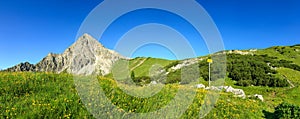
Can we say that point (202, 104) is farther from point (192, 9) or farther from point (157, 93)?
point (192, 9)

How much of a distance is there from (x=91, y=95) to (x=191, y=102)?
498 centimetres

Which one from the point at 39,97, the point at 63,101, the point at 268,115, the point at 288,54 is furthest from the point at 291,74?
the point at 39,97

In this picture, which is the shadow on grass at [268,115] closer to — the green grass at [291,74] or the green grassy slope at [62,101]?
the green grassy slope at [62,101]

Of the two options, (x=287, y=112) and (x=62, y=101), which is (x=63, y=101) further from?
(x=287, y=112)

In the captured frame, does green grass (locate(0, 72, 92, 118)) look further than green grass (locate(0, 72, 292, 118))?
No

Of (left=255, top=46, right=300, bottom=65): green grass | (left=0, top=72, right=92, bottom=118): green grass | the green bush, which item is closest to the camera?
(left=0, top=72, right=92, bottom=118): green grass

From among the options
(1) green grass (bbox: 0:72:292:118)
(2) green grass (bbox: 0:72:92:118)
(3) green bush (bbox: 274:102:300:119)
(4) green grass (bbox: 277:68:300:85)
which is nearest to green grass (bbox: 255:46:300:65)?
(4) green grass (bbox: 277:68:300:85)

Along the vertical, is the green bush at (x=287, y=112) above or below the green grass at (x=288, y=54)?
below

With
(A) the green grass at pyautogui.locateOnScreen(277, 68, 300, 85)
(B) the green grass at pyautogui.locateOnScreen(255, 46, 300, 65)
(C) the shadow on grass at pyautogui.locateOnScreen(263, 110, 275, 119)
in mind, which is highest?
(B) the green grass at pyautogui.locateOnScreen(255, 46, 300, 65)

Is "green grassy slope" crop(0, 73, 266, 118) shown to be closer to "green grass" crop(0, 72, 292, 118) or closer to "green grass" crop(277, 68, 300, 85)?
"green grass" crop(0, 72, 292, 118)

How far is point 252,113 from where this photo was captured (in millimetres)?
15555

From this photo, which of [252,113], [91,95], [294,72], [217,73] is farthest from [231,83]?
[91,95]

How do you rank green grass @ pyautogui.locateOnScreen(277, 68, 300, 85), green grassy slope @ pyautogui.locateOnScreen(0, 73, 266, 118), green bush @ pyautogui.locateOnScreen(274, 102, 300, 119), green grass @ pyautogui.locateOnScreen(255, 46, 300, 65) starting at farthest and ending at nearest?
green grass @ pyautogui.locateOnScreen(255, 46, 300, 65), green grass @ pyautogui.locateOnScreen(277, 68, 300, 85), green bush @ pyautogui.locateOnScreen(274, 102, 300, 119), green grassy slope @ pyautogui.locateOnScreen(0, 73, 266, 118)

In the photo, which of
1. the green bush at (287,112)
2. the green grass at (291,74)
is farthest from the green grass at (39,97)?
the green grass at (291,74)
